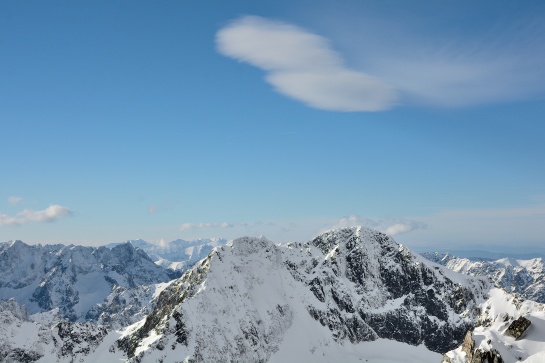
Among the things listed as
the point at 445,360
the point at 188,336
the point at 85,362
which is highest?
the point at 445,360

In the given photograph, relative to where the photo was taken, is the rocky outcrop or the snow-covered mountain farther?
the rocky outcrop

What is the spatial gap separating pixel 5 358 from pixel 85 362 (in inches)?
1439

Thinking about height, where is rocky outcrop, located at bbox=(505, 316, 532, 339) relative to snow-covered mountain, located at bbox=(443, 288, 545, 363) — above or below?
above

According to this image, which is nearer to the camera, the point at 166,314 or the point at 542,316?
the point at 542,316

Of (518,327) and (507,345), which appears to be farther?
(518,327)

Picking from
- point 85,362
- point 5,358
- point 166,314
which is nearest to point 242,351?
point 166,314

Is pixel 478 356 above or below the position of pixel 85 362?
above

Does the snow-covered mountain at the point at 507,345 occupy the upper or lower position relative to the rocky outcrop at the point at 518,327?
lower

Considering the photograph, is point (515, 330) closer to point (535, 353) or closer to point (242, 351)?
point (535, 353)

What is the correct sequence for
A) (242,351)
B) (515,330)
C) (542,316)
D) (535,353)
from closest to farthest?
1. (535,353)
2. (515,330)
3. (542,316)
4. (242,351)

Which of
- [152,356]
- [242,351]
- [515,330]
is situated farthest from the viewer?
[242,351]

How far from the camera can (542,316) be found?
4080 inches

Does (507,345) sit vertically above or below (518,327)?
below

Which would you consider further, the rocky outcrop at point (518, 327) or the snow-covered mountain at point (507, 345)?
the rocky outcrop at point (518, 327)
